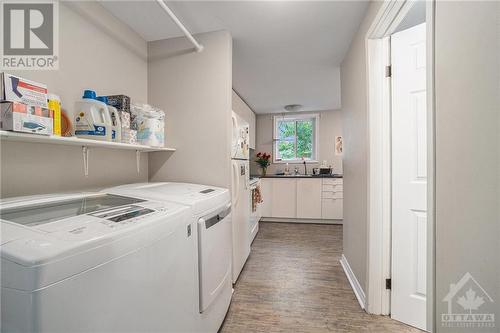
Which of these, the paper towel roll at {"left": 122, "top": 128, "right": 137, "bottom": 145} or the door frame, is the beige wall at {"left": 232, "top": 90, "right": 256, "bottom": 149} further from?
the door frame

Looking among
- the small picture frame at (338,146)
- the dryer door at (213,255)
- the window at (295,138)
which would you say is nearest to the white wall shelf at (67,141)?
the dryer door at (213,255)

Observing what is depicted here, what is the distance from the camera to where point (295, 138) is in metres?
4.88

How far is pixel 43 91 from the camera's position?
94 centimetres

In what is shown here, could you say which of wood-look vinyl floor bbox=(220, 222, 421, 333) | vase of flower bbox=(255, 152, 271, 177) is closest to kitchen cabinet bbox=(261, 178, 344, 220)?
vase of flower bbox=(255, 152, 271, 177)

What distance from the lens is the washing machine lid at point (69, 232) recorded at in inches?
18.3

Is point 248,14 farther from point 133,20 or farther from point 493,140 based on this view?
point 493,140

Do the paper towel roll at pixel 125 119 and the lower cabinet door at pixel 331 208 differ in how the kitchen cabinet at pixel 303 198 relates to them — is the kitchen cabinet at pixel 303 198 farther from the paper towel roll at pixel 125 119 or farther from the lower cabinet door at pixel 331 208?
the paper towel roll at pixel 125 119

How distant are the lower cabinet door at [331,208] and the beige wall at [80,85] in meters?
3.28

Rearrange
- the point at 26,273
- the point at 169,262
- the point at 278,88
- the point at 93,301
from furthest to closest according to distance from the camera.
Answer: the point at 278,88
the point at 169,262
the point at 93,301
the point at 26,273

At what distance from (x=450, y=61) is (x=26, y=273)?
1370 millimetres

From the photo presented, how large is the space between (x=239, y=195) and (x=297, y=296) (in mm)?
1038

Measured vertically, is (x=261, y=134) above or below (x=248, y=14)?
below

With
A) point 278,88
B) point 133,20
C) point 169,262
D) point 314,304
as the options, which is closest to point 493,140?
point 169,262
